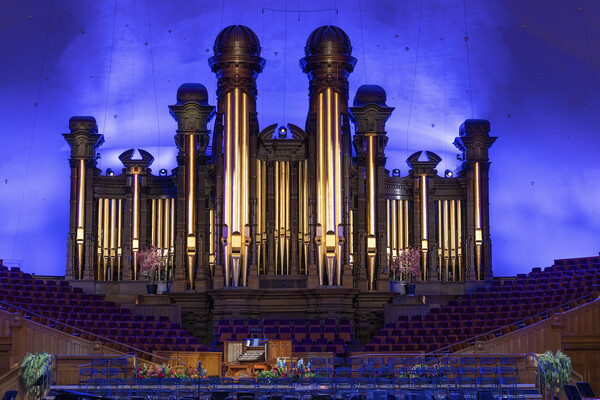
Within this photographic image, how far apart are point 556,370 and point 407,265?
21.7ft

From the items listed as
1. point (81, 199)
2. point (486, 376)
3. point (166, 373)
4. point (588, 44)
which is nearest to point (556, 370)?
point (486, 376)

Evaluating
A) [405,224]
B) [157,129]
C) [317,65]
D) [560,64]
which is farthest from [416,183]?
[157,129]

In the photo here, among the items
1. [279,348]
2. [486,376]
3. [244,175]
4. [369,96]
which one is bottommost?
[486,376]

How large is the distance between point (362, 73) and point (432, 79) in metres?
1.77

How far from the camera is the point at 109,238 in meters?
21.0

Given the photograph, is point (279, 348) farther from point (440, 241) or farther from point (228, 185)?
point (440, 241)

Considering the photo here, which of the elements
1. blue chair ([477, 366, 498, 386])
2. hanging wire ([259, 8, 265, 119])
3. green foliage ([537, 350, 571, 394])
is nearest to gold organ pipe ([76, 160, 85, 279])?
hanging wire ([259, 8, 265, 119])

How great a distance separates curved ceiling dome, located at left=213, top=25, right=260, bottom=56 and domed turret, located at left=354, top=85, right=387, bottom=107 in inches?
99.4

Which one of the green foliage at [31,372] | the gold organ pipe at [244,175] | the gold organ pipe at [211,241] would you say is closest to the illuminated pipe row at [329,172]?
the gold organ pipe at [244,175]

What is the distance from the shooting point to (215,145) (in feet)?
66.4

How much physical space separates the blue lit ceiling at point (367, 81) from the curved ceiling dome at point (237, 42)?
291 centimetres

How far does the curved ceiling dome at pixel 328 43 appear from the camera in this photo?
66.8ft

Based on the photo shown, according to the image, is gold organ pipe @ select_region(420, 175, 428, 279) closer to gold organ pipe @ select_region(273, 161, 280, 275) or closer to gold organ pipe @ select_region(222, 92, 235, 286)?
gold organ pipe @ select_region(273, 161, 280, 275)

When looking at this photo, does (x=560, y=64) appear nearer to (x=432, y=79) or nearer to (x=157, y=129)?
(x=432, y=79)
